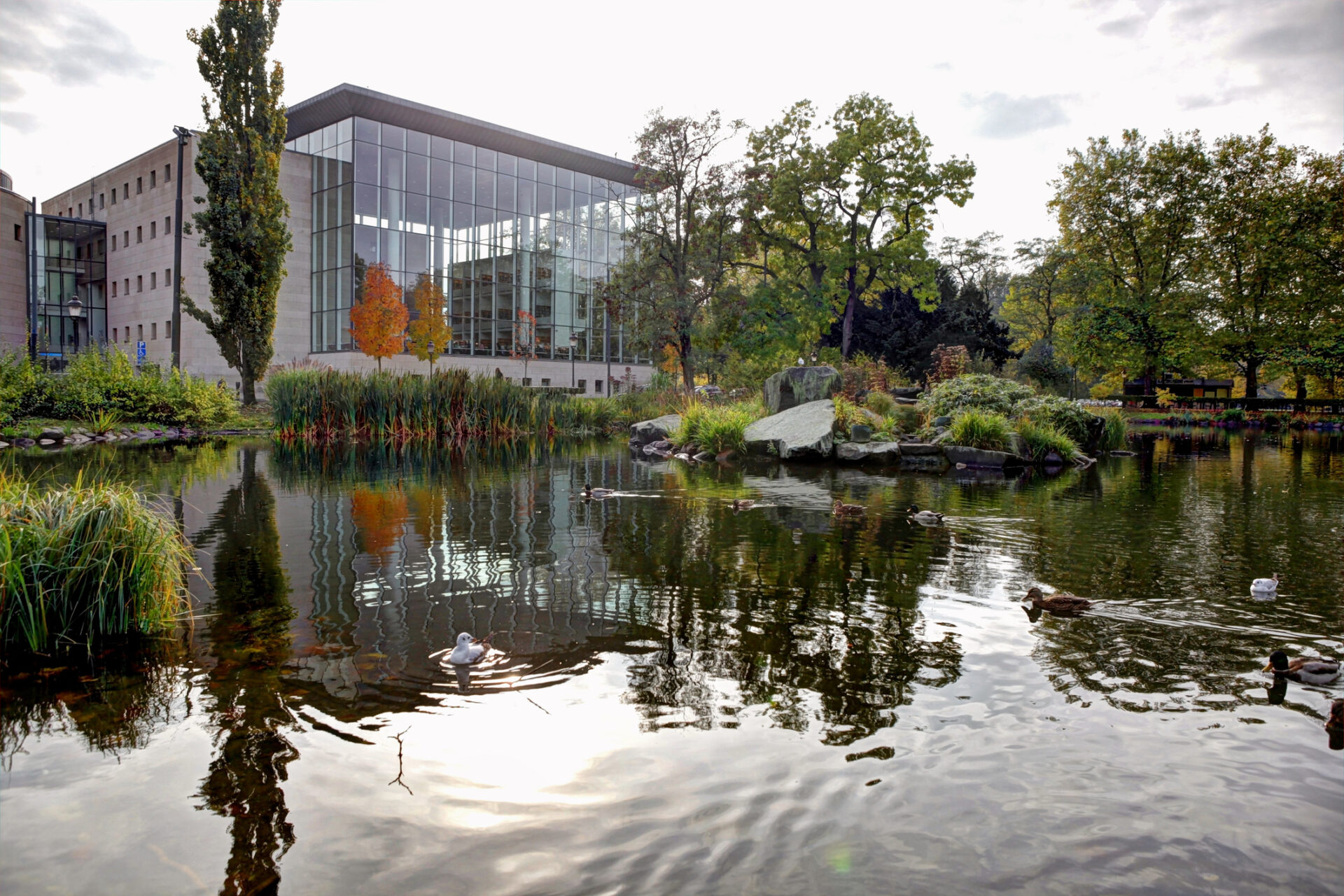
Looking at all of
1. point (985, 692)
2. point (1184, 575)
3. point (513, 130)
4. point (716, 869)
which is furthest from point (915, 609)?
point (513, 130)

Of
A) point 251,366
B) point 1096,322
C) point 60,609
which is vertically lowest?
point 60,609

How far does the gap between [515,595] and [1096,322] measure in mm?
40154

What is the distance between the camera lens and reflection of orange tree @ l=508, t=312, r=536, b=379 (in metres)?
46.4

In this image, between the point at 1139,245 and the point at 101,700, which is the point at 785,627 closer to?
the point at 101,700

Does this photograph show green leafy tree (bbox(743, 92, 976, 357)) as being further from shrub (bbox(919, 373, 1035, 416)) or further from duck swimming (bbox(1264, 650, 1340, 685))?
duck swimming (bbox(1264, 650, 1340, 685))

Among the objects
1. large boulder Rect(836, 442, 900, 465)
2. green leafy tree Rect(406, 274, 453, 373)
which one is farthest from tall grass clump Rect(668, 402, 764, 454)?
green leafy tree Rect(406, 274, 453, 373)

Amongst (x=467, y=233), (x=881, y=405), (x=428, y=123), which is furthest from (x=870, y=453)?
(x=428, y=123)

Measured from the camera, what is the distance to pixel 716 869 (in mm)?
2697

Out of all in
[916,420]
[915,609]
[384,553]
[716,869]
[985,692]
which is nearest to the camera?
[716,869]

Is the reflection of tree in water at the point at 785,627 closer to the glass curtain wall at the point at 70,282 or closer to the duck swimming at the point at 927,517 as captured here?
the duck swimming at the point at 927,517

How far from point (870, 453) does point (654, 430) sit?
7.40 meters

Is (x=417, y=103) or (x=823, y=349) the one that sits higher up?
(x=417, y=103)

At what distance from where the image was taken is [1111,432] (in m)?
21.8

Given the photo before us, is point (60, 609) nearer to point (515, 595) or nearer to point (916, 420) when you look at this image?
point (515, 595)
